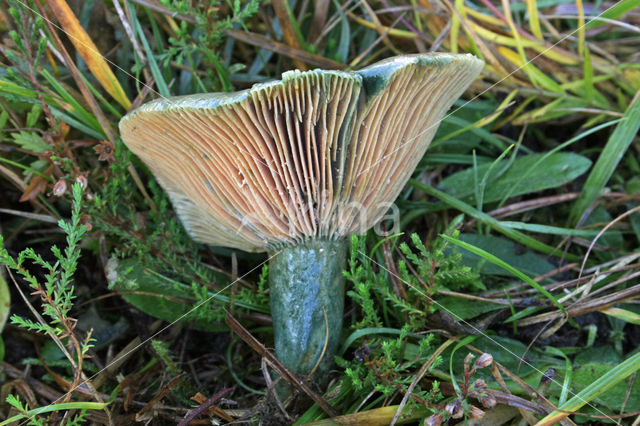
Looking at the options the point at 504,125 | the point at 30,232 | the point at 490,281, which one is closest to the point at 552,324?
the point at 490,281

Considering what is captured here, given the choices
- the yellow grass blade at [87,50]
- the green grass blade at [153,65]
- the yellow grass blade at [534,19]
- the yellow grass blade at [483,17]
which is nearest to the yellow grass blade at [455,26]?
the yellow grass blade at [483,17]

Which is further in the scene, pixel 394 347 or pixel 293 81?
pixel 394 347

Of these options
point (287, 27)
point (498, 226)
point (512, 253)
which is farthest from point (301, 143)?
point (512, 253)

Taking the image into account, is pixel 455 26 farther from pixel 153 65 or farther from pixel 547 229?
pixel 153 65

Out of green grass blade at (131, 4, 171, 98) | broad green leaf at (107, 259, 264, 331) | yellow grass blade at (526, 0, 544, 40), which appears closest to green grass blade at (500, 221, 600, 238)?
yellow grass blade at (526, 0, 544, 40)

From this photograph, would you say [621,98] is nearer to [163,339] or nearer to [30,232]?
[163,339]

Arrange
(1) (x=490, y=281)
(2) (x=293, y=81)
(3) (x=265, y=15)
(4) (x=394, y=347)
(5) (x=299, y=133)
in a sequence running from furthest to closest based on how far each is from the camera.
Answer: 1. (3) (x=265, y=15)
2. (1) (x=490, y=281)
3. (4) (x=394, y=347)
4. (5) (x=299, y=133)
5. (2) (x=293, y=81)

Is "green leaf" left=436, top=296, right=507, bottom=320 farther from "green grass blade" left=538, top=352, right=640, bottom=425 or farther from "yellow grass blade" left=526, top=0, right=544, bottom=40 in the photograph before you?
"yellow grass blade" left=526, top=0, right=544, bottom=40
